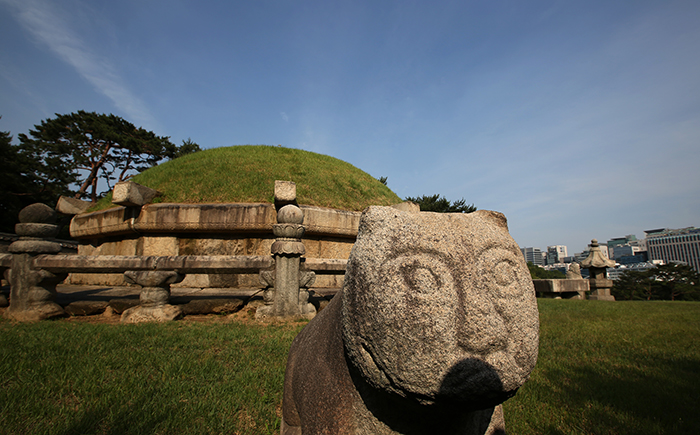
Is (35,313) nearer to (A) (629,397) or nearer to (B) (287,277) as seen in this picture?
(B) (287,277)

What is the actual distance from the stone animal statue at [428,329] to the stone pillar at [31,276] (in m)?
5.83

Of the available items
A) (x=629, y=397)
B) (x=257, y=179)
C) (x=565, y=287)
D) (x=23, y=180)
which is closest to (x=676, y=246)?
(x=565, y=287)

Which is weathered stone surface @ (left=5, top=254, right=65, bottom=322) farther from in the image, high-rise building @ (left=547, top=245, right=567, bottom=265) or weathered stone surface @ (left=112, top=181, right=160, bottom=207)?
high-rise building @ (left=547, top=245, right=567, bottom=265)

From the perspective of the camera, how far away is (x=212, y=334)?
4.14 metres

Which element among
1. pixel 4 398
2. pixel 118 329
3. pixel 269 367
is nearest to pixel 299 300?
pixel 269 367

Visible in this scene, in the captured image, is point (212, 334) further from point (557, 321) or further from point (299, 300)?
point (557, 321)

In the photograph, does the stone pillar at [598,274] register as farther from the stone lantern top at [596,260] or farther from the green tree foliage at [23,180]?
the green tree foliage at [23,180]

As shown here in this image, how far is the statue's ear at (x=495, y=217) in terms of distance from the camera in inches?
51.9

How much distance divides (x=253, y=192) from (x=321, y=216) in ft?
6.49

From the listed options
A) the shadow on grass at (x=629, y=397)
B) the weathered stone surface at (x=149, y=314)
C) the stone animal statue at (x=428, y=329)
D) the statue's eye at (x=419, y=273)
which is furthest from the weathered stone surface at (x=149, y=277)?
the shadow on grass at (x=629, y=397)

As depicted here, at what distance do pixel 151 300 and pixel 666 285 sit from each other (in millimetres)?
27737

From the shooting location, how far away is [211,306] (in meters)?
5.29

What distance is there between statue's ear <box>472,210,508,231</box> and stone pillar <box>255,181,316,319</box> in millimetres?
3818

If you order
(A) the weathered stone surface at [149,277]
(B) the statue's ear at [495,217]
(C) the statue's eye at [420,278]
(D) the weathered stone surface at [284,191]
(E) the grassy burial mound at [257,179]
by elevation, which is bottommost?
(A) the weathered stone surface at [149,277]
